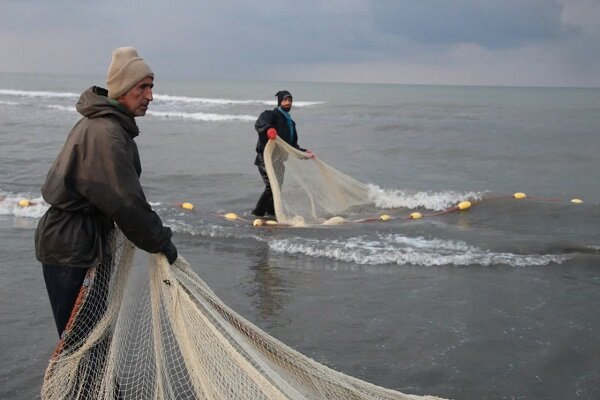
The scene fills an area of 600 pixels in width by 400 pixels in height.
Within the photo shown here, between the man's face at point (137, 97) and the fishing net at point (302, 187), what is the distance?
585cm

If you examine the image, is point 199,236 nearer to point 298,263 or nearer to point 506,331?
point 298,263

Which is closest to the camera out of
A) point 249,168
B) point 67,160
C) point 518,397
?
point 67,160

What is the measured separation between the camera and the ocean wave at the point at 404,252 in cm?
690

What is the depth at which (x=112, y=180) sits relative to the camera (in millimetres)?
2598

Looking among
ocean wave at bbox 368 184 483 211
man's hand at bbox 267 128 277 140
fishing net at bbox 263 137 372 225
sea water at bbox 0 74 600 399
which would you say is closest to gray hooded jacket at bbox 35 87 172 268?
sea water at bbox 0 74 600 399

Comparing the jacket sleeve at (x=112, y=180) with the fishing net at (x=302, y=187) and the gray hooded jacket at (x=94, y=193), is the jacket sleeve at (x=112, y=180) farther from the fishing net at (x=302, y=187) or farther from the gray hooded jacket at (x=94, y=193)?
the fishing net at (x=302, y=187)

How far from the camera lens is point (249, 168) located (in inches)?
591

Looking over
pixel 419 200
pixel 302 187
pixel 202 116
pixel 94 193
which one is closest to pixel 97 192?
pixel 94 193

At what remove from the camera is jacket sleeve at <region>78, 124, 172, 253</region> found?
260cm

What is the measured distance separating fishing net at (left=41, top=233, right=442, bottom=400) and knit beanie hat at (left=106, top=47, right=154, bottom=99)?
2.31 feet

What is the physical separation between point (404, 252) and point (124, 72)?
5.04m

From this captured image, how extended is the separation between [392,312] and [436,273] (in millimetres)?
1328

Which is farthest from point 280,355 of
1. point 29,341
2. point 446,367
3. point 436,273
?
point 436,273

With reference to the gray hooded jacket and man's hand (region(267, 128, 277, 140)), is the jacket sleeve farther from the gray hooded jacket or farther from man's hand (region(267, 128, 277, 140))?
man's hand (region(267, 128, 277, 140))
